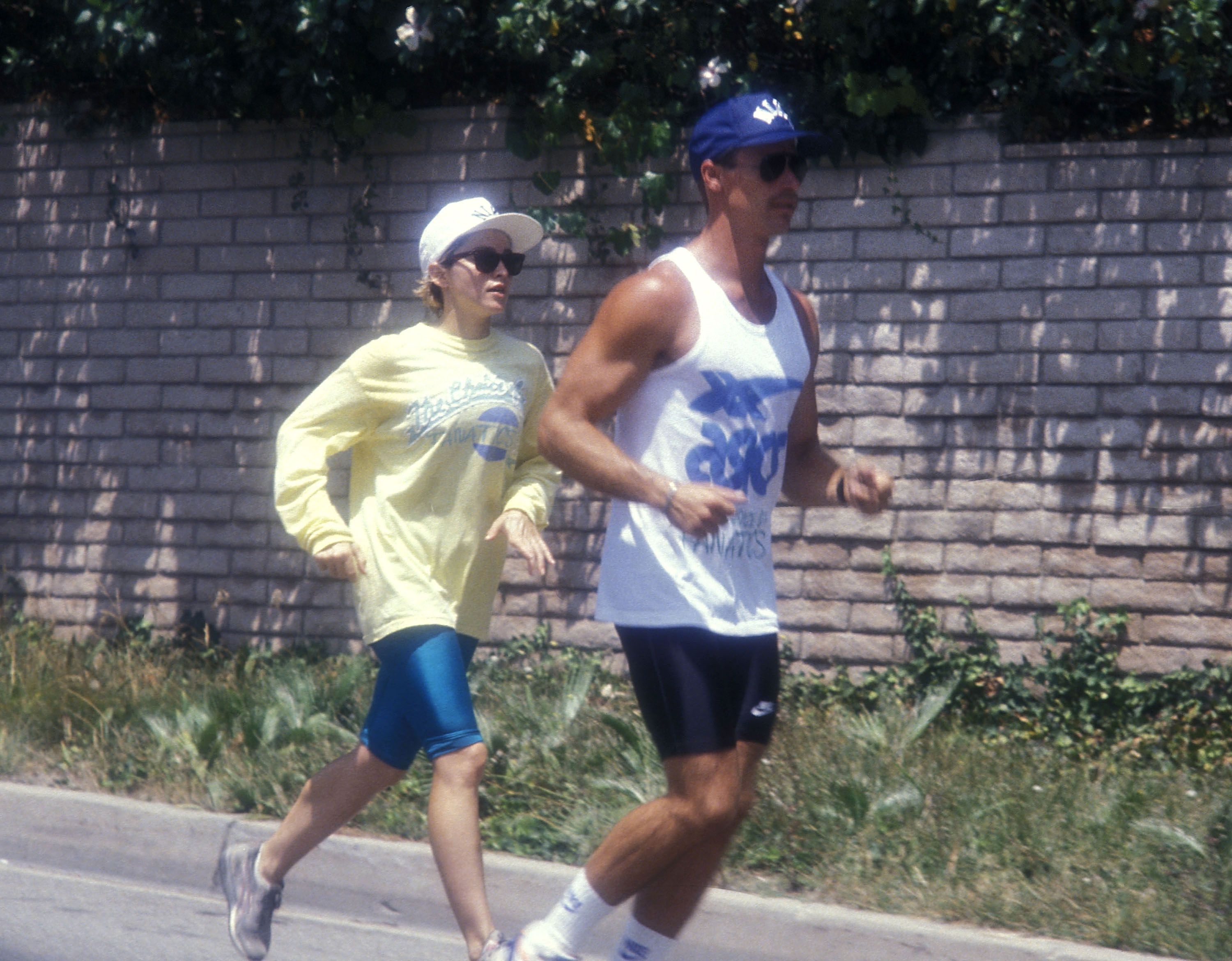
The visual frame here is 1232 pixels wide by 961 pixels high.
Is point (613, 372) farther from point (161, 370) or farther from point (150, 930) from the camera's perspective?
point (161, 370)

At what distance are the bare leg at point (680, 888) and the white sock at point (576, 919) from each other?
0.30 ft

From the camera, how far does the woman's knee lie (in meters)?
3.60

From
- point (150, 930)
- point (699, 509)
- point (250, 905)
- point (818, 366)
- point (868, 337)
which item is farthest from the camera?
point (818, 366)

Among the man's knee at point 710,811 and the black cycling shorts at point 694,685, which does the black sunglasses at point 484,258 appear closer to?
the black cycling shorts at point 694,685

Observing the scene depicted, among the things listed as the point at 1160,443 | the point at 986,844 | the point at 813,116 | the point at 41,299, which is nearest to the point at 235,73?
the point at 41,299

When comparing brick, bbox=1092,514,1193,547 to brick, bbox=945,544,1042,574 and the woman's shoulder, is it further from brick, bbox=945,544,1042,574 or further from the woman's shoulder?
the woman's shoulder

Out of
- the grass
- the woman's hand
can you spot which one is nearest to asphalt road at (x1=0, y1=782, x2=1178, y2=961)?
the grass

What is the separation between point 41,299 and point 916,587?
15.6 ft

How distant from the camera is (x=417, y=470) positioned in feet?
12.5

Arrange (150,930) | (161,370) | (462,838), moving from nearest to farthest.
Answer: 1. (462,838)
2. (150,930)
3. (161,370)

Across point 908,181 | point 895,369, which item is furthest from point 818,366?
point 908,181

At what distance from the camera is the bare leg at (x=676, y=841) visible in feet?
10.0

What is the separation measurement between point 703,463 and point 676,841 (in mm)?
798

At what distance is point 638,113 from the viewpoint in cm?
644
